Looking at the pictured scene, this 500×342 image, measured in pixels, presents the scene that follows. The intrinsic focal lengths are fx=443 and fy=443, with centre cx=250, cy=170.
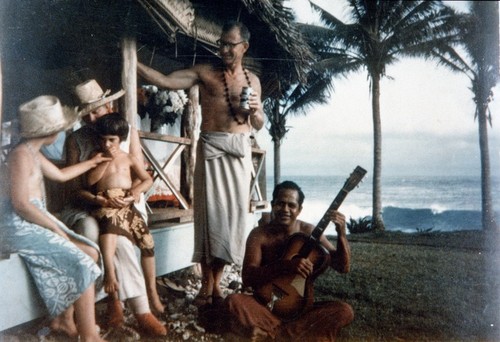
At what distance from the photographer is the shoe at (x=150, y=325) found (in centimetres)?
214

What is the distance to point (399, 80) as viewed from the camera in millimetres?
2354

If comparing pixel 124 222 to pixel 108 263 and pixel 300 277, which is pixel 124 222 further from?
pixel 300 277

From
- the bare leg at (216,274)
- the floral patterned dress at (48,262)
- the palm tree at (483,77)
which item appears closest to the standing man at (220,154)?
the bare leg at (216,274)

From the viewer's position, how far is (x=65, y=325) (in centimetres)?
204

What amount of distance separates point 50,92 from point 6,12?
1.62 ft

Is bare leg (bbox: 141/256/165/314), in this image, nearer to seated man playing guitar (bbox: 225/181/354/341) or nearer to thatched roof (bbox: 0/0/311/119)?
seated man playing guitar (bbox: 225/181/354/341)

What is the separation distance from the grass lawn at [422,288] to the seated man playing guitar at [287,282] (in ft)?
0.73

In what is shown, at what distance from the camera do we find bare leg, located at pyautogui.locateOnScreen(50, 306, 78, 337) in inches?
80.1

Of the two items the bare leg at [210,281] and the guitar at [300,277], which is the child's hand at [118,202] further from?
the guitar at [300,277]

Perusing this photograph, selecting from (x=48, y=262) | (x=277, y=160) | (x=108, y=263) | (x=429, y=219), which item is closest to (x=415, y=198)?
(x=429, y=219)

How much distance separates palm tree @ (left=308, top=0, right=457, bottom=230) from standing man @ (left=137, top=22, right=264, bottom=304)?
584mm

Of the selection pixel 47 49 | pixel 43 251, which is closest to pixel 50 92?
pixel 47 49

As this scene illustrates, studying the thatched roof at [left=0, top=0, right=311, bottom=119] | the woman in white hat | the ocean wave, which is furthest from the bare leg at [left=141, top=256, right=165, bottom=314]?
the ocean wave

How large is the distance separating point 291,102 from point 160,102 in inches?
47.5
